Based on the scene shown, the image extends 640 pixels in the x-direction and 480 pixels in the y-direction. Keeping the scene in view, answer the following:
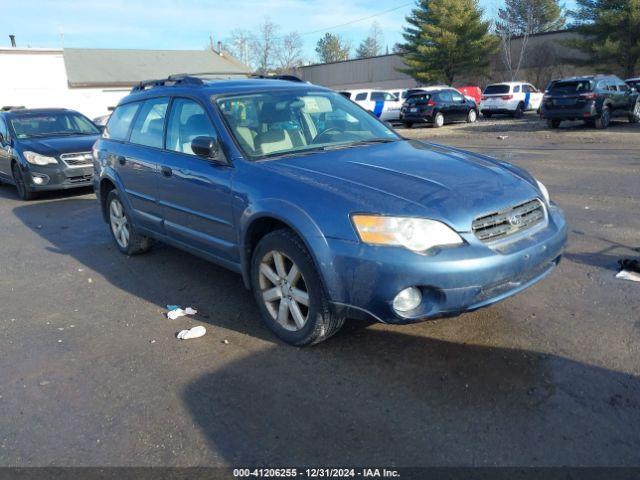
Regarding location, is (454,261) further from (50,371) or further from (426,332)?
(50,371)

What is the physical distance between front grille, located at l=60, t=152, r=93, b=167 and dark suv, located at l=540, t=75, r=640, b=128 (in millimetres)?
14898

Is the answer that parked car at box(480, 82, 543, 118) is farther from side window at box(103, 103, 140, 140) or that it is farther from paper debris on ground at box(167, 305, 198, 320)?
paper debris on ground at box(167, 305, 198, 320)

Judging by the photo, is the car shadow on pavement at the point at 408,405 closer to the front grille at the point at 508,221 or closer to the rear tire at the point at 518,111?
the front grille at the point at 508,221

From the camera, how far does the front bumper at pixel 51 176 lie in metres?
9.68

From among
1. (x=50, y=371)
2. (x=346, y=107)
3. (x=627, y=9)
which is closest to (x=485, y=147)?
(x=346, y=107)

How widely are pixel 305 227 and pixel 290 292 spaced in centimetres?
53

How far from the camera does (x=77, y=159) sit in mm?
9844

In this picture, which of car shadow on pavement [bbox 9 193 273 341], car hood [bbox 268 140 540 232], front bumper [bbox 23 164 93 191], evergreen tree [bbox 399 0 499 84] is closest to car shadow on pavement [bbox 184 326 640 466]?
car shadow on pavement [bbox 9 193 273 341]

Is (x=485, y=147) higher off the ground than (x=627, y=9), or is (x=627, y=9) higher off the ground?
(x=627, y=9)

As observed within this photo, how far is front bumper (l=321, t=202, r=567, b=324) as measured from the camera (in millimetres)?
3016

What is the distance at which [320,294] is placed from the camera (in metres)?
3.31

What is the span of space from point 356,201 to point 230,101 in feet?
5.52

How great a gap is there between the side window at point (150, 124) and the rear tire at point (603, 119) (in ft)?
55.3

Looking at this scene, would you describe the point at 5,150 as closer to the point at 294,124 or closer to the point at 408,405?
the point at 294,124
